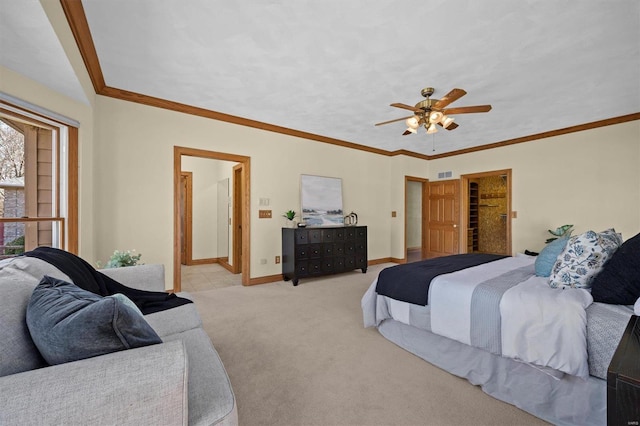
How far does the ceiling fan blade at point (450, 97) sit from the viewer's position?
2.57m

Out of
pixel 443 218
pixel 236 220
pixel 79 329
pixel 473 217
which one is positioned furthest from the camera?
pixel 473 217

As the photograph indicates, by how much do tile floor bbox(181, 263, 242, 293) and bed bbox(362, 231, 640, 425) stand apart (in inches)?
121

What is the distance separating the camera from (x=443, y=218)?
6.44 metres

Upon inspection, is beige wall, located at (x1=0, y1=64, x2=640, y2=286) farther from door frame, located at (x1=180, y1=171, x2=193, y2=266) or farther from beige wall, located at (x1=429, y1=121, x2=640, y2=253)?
door frame, located at (x1=180, y1=171, x2=193, y2=266)

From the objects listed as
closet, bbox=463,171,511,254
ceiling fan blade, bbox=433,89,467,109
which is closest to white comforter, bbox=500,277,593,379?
ceiling fan blade, bbox=433,89,467,109

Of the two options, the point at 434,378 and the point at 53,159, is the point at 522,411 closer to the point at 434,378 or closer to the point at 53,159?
the point at 434,378

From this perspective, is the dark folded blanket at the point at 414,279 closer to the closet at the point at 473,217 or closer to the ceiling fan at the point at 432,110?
the ceiling fan at the point at 432,110

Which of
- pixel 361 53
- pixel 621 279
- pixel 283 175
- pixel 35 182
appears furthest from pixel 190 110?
pixel 621 279

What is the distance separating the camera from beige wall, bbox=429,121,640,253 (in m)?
4.05

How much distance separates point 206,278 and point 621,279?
16.3 ft

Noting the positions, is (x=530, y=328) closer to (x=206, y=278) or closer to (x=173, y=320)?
(x=173, y=320)

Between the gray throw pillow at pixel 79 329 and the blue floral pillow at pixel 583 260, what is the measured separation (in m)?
2.34

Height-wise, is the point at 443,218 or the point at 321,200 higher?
the point at 321,200

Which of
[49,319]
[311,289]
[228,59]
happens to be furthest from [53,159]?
[311,289]
